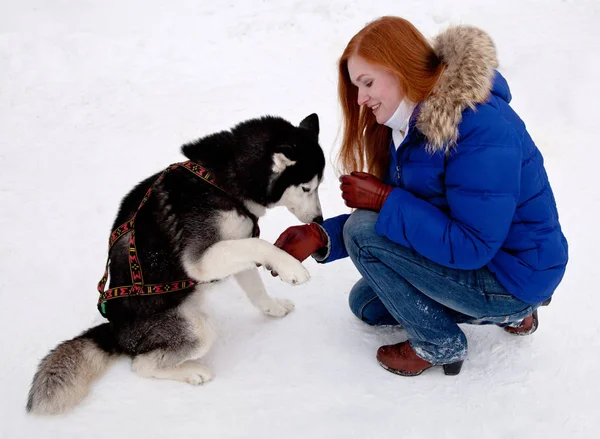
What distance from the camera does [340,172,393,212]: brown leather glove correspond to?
2641mm

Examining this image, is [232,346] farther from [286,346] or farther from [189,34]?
[189,34]

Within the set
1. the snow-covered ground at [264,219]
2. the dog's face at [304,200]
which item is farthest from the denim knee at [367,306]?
the dog's face at [304,200]

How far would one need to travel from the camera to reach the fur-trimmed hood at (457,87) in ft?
7.42

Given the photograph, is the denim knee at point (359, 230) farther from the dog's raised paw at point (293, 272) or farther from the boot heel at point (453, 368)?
the boot heel at point (453, 368)

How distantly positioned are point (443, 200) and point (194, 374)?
1.69 meters

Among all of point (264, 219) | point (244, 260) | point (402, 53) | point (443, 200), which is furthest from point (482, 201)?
point (264, 219)

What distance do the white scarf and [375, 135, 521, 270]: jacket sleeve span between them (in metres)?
0.34

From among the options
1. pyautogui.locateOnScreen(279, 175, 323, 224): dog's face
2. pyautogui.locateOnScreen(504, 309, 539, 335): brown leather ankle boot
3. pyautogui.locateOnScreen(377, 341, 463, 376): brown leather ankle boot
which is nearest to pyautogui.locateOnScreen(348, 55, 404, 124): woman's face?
pyautogui.locateOnScreen(279, 175, 323, 224): dog's face

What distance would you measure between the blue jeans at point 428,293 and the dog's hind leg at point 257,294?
0.78 m

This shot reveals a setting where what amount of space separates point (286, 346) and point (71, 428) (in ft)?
4.08

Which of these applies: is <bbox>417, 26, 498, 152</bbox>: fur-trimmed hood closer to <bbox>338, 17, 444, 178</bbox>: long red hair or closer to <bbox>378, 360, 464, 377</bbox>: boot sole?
<bbox>338, 17, 444, 178</bbox>: long red hair

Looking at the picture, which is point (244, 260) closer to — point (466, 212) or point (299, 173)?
point (299, 173)

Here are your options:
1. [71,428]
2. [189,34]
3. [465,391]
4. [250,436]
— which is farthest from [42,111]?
[465,391]

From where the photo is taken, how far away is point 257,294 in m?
3.25
